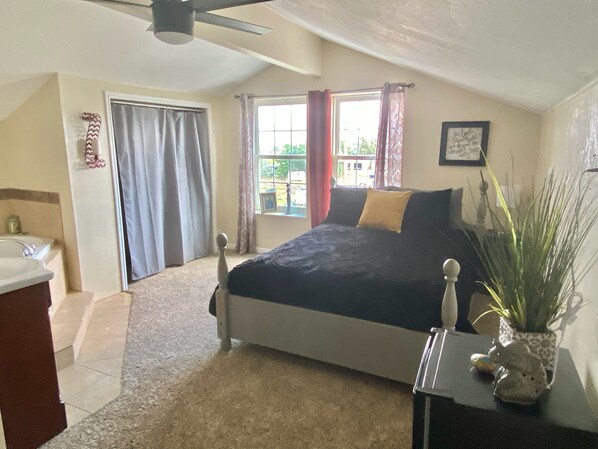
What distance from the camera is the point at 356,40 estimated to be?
2.84m

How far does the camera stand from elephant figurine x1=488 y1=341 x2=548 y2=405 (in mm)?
1078

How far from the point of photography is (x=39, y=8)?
2377 millimetres

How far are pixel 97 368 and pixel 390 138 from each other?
327cm

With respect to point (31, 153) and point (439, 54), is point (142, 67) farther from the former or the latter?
point (439, 54)

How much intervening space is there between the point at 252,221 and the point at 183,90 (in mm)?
1714

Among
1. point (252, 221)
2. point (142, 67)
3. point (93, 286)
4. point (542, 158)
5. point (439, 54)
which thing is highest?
point (142, 67)

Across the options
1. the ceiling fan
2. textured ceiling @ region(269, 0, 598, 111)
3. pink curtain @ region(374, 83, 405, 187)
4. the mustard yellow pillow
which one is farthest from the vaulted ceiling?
the mustard yellow pillow

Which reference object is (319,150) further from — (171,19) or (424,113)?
(171,19)

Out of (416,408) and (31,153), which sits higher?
(31,153)

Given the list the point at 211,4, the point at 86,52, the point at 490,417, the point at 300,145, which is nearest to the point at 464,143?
the point at 300,145

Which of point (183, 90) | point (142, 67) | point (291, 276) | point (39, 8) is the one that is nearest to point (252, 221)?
point (183, 90)

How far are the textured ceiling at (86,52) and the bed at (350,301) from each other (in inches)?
69.1

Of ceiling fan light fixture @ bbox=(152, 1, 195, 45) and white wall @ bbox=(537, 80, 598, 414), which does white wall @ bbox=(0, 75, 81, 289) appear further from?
white wall @ bbox=(537, 80, 598, 414)

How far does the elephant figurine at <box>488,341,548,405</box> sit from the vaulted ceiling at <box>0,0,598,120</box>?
85 cm
